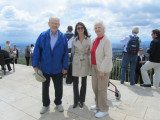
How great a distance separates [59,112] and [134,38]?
2.99 metres

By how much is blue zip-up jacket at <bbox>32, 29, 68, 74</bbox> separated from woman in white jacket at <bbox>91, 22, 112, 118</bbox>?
2.00ft

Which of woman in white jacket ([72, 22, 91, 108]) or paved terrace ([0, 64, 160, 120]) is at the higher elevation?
woman in white jacket ([72, 22, 91, 108])

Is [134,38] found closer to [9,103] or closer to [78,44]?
[78,44]

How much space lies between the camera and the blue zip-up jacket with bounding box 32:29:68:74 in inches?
101

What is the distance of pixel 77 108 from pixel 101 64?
1230 mm

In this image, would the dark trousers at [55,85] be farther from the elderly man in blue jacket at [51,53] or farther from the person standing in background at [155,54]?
the person standing in background at [155,54]

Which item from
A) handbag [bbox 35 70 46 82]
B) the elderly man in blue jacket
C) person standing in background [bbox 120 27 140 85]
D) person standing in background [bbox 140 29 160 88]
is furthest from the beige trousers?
person standing in background [bbox 140 29 160 88]

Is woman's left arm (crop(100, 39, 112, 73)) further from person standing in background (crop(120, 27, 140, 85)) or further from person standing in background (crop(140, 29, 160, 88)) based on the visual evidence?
person standing in background (crop(140, 29, 160, 88))

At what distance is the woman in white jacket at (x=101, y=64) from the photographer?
2416mm

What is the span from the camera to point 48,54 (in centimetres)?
257

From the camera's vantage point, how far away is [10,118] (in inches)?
105

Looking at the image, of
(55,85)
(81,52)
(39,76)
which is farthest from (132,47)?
(39,76)

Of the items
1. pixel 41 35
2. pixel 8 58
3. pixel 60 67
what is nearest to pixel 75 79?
pixel 60 67

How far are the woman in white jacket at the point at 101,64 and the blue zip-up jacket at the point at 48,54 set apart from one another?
0.61 m
